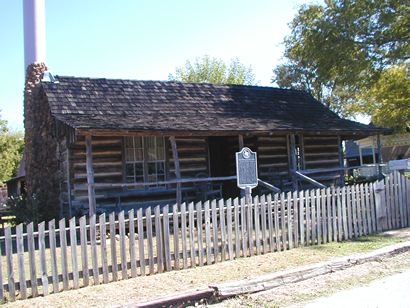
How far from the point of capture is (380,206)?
36.9 feet

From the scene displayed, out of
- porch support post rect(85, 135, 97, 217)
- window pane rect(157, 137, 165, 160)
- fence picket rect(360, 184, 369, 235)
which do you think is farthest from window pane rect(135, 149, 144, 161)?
fence picket rect(360, 184, 369, 235)

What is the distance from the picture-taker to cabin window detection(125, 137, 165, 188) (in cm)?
1466

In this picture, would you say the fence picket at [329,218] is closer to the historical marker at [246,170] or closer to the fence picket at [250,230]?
the historical marker at [246,170]

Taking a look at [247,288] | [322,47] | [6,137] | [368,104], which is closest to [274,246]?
[247,288]

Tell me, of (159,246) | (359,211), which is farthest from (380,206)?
(159,246)

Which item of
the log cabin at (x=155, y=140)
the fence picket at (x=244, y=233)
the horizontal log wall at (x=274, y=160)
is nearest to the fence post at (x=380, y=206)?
the log cabin at (x=155, y=140)

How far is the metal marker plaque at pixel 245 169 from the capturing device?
935 centimetres

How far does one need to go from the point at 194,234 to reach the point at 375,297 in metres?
3.82

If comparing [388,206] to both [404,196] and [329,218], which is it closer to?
[404,196]

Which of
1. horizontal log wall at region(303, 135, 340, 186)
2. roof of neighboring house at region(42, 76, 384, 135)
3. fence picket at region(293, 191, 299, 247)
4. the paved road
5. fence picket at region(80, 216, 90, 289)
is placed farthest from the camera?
horizontal log wall at region(303, 135, 340, 186)

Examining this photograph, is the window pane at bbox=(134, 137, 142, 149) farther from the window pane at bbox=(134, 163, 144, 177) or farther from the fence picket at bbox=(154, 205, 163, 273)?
the fence picket at bbox=(154, 205, 163, 273)

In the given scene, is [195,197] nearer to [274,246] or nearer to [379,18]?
[274,246]

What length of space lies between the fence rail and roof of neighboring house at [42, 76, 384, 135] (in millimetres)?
4412

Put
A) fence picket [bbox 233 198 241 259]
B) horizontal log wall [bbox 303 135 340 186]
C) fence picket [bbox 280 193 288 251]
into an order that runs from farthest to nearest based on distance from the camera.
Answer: horizontal log wall [bbox 303 135 340 186] < fence picket [bbox 280 193 288 251] < fence picket [bbox 233 198 241 259]
